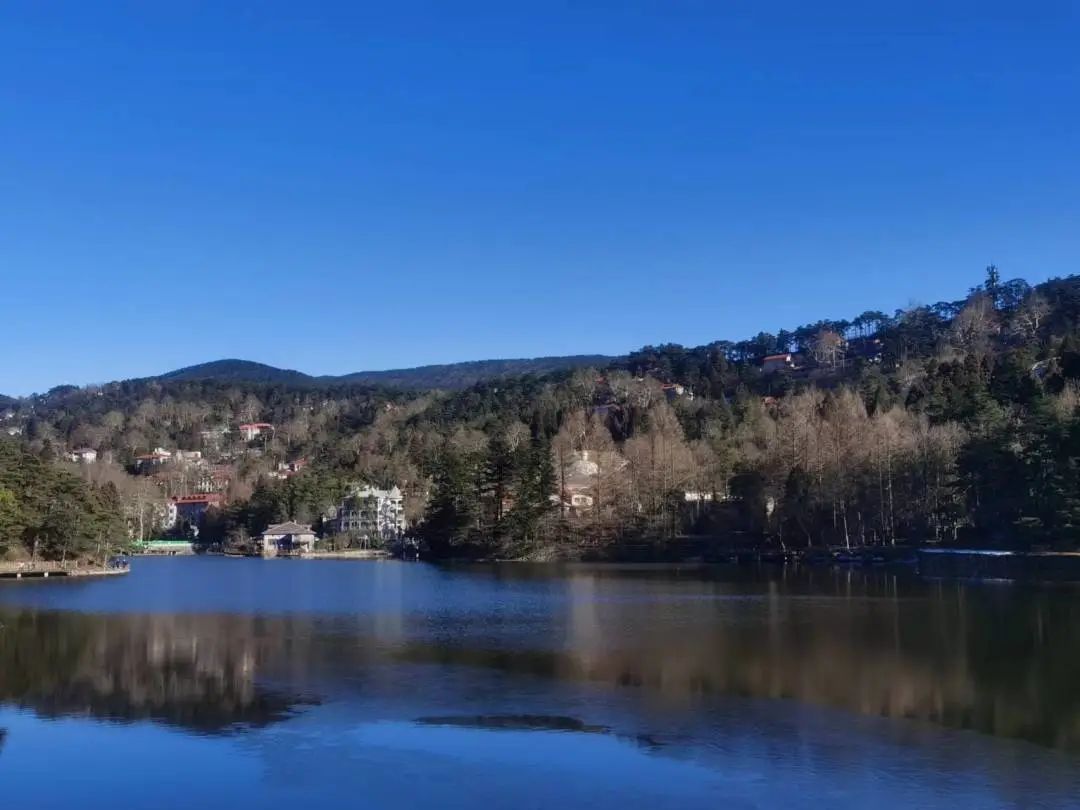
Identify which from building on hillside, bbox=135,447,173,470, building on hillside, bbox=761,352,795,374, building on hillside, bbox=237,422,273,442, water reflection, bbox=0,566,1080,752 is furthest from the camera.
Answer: building on hillside, bbox=237,422,273,442

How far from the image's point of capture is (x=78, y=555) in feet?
186

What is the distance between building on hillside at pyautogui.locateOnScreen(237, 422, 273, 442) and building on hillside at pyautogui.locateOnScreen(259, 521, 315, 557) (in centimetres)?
7595

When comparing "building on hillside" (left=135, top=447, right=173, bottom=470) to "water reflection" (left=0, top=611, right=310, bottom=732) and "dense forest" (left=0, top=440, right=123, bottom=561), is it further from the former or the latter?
"water reflection" (left=0, top=611, right=310, bottom=732)

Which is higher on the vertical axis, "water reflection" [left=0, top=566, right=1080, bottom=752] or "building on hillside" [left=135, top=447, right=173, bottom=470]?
"building on hillside" [left=135, top=447, right=173, bottom=470]

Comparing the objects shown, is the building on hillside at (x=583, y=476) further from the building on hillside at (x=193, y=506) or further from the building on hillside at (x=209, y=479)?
the building on hillside at (x=209, y=479)

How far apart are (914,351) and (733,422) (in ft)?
150

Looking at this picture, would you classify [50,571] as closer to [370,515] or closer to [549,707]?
[370,515]

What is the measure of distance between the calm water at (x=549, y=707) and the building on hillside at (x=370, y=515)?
193 feet

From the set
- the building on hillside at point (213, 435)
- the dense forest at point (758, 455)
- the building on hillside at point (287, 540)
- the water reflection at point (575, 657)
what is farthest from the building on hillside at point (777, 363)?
the water reflection at point (575, 657)

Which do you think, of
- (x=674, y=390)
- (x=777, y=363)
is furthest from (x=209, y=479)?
(x=777, y=363)

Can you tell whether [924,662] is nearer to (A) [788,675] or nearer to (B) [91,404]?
(A) [788,675]

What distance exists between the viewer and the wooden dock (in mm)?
52125

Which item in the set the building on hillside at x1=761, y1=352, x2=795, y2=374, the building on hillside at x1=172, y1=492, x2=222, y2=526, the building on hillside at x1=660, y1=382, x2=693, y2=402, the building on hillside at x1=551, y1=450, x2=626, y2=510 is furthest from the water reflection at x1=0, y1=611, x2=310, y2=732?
the building on hillside at x1=761, y1=352, x2=795, y2=374

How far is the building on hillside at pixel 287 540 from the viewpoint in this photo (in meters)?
89.2
